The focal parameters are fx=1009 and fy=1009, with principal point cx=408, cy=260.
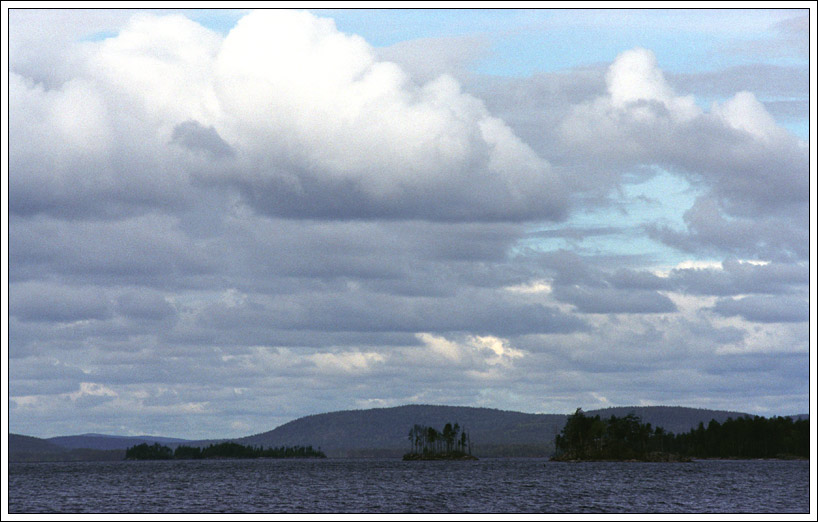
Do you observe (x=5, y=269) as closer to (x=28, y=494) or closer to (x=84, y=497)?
(x=84, y=497)

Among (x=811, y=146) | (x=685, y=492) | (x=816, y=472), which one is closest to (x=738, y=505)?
(x=685, y=492)

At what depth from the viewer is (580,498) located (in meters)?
145

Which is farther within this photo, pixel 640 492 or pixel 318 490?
pixel 318 490

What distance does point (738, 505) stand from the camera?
128000 millimetres

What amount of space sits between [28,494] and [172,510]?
5900cm

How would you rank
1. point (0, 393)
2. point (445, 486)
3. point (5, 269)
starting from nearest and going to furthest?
point (0, 393) < point (5, 269) < point (445, 486)

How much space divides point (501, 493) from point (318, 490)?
3469 cm

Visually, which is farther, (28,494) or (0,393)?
(28,494)

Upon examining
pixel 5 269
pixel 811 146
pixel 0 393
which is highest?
pixel 811 146

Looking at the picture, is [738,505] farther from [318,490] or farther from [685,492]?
[318,490]

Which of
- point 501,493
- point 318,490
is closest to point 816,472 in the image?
point 501,493

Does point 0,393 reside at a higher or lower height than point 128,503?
higher

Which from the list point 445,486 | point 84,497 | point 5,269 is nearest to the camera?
point 5,269

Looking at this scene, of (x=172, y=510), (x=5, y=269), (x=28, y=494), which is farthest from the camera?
(x=28, y=494)
